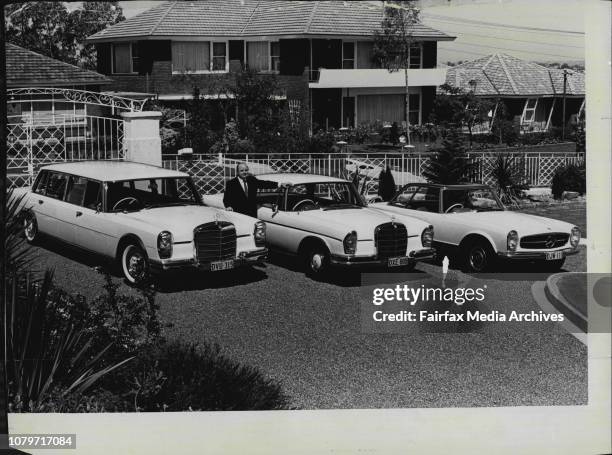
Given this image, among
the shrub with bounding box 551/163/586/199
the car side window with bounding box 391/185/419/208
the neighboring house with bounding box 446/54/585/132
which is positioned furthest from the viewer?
the car side window with bounding box 391/185/419/208

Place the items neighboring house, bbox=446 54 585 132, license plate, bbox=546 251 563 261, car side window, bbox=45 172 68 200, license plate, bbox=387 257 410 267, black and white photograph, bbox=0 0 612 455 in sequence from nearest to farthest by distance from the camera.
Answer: black and white photograph, bbox=0 0 612 455 → neighboring house, bbox=446 54 585 132 → license plate, bbox=546 251 563 261 → license plate, bbox=387 257 410 267 → car side window, bbox=45 172 68 200

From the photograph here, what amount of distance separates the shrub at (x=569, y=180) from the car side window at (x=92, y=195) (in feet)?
Result: 11.3

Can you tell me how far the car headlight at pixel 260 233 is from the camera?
8.50m

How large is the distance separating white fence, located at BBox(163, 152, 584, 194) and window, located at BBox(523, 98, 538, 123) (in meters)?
0.30

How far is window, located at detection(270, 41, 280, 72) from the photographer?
327 inches

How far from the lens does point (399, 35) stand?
27.2 feet

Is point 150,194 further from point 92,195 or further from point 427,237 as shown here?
point 427,237

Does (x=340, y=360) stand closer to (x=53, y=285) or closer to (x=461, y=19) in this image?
(x=53, y=285)

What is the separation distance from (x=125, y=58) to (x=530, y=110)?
310 centimetres

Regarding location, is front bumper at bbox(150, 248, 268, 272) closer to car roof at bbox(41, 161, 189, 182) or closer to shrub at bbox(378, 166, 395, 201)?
car roof at bbox(41, 161, 189, 182)

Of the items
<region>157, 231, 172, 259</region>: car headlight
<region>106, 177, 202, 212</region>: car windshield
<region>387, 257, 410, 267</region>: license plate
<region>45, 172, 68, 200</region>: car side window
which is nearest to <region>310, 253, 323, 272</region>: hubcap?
<region>387, 257, 410, 267</region>: license plate

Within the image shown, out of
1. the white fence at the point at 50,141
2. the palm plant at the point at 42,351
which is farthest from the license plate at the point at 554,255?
the white fence at the point at 50,141

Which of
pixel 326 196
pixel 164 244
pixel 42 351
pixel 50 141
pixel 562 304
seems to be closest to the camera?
pixel 42 351

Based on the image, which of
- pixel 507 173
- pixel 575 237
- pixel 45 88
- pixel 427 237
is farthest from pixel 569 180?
pixel 45 88
